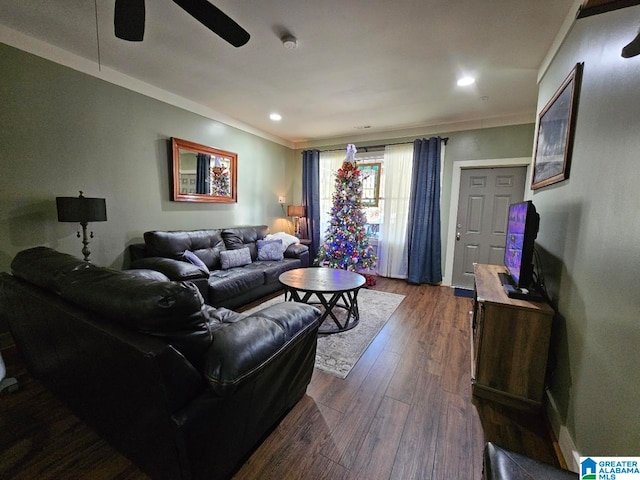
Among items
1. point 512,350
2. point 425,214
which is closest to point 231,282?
point 512,350

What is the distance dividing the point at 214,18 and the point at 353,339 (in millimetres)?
2622

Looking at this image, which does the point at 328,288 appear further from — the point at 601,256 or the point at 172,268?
the point at 601,256

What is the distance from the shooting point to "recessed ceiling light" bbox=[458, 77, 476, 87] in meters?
2.72

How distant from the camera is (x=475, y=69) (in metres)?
2.54

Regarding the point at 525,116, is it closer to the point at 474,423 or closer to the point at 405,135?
the point at 405,135

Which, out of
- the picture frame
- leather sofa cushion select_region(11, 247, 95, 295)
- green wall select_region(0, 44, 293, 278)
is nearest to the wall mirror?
green wall select_region(0, 44, 293, 278)

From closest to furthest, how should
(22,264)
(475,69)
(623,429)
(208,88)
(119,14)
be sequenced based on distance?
(623,429), (119,14), (22,264), (475,69), (208,88)

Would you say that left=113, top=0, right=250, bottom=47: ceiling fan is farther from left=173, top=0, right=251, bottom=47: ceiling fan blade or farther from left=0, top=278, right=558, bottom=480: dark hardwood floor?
left=0, top=278, right=558, bottom=480: dark hardwood floor

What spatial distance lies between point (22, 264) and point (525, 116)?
5.42 meters

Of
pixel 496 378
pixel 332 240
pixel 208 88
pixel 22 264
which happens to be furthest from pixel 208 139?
pixel 496 378

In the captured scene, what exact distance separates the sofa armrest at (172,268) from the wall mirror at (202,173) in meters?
1.01

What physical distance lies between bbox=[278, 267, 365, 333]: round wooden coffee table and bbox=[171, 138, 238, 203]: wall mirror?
1866mm

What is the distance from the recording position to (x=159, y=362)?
2.85ft

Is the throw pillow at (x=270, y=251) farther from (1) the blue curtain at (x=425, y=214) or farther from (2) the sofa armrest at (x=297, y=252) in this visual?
(1) the blue curtain at (x=425, y=214)
